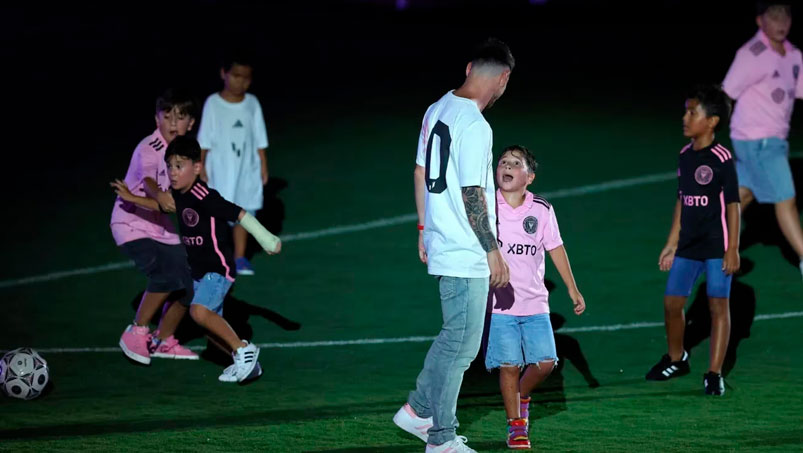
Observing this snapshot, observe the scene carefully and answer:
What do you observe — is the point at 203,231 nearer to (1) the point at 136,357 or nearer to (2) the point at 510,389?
(1) the point at 136,357

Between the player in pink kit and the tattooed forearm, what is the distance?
17.7 ft

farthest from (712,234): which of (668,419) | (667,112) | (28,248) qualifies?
(667,112)

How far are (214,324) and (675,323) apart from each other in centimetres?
330

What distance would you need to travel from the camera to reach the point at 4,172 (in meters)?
16.5

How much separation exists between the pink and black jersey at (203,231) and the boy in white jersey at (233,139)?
2.71m

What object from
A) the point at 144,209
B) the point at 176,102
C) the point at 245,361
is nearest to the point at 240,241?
the point at 144,209

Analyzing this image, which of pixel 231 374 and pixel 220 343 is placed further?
pixel 220 343

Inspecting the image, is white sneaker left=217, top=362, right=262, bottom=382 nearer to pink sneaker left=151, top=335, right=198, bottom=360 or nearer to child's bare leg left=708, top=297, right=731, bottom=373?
pink sneaker left=151, top=335, right=198, bottom=360

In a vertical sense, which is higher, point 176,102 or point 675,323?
point 176,102

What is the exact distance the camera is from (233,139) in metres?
12.2

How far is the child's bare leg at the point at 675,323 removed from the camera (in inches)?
364

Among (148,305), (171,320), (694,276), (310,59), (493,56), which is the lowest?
(171,320)

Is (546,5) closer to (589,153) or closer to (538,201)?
(589,153)

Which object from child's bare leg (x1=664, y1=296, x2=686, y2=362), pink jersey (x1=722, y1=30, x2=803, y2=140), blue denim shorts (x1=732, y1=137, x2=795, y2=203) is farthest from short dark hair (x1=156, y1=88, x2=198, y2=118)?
blue denim shorts (x1=732, y1=137, x2=795, y2=203)
